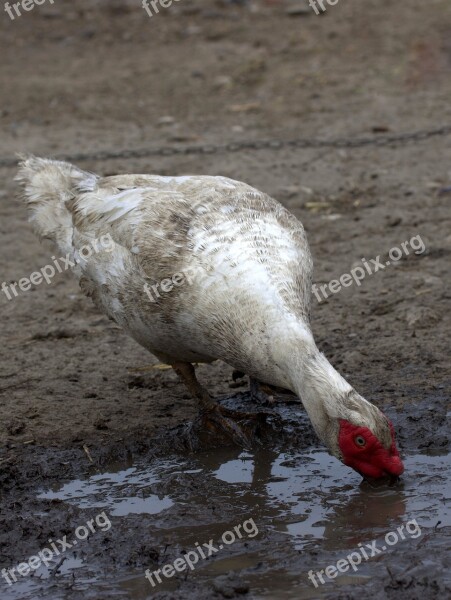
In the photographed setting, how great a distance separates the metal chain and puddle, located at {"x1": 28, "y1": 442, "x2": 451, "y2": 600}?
5155mm

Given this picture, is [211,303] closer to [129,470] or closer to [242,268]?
[242,268]

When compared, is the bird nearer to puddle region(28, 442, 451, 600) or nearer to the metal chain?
puddle region(28, 442, 451, 600)

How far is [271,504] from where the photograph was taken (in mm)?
5121

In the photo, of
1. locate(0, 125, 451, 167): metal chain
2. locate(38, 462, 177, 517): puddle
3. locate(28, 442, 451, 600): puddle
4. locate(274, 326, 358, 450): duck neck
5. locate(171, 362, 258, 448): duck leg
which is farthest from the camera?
locate(0, 125, 451, 167): metal chain

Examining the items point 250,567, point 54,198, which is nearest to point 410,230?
point 54,198

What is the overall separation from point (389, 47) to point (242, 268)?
→ 886cm

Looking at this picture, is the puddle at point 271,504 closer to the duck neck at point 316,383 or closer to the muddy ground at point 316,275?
the muddy ground at point 316,275

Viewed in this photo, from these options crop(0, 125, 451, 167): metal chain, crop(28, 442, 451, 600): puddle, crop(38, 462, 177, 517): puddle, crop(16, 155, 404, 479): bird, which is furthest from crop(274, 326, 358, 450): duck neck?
crop(0, 125, 451, 167): metal chain

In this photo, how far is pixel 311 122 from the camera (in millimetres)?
11297

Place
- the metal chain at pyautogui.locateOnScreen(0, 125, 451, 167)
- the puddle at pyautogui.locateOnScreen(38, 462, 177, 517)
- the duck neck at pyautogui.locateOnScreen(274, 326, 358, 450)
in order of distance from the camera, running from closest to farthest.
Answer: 1. the duck neck at pyautogui.locateOnScreen(274, 326, 358, 450)
2. the puddle at pyautogui.locateOnScreen(38, 462, 177, 517)
3. the metal chain at pyautogui.locateOnScreen(0, 125, 451, 167)

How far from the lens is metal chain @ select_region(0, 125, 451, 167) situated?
10220 mm

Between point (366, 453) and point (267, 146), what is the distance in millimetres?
6211

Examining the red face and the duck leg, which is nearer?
the red face

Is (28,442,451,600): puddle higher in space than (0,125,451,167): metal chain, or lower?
lower
